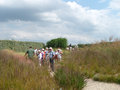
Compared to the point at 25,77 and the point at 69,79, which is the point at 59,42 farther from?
the point at 25,77

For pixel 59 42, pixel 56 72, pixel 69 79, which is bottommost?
pixel 69 79

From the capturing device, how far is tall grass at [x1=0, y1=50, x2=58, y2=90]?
413 centimetres

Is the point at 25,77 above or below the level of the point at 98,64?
above

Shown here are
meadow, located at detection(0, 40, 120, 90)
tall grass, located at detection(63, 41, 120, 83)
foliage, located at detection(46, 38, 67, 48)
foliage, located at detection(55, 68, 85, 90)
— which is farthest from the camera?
foliage, located at detection(46, 38, 67, 48)

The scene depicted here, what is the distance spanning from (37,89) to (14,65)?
1.32 metres

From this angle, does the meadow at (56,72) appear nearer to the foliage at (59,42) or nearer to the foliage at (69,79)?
the foliage at (69,79)

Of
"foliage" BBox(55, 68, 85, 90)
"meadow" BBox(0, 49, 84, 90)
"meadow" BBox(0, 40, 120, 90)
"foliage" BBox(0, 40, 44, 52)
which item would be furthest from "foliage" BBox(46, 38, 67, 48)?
"meadow" BBox(0, 49, 84, 90)

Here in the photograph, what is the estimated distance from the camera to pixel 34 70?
4891 millimetres

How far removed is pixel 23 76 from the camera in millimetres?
4520

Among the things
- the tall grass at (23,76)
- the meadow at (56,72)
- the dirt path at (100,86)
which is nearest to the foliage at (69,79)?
the meadow at (56,72)

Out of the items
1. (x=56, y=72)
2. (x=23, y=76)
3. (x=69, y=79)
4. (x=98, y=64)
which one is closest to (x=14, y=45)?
(x=98, y=64)

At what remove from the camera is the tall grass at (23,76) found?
4129mm

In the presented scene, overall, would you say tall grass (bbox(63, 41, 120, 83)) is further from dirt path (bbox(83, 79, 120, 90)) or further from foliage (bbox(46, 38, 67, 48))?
foliage (bbox(46, 38, 67, 48))

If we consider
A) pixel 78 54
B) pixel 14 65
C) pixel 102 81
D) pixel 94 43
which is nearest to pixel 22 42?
pixel 94 43
